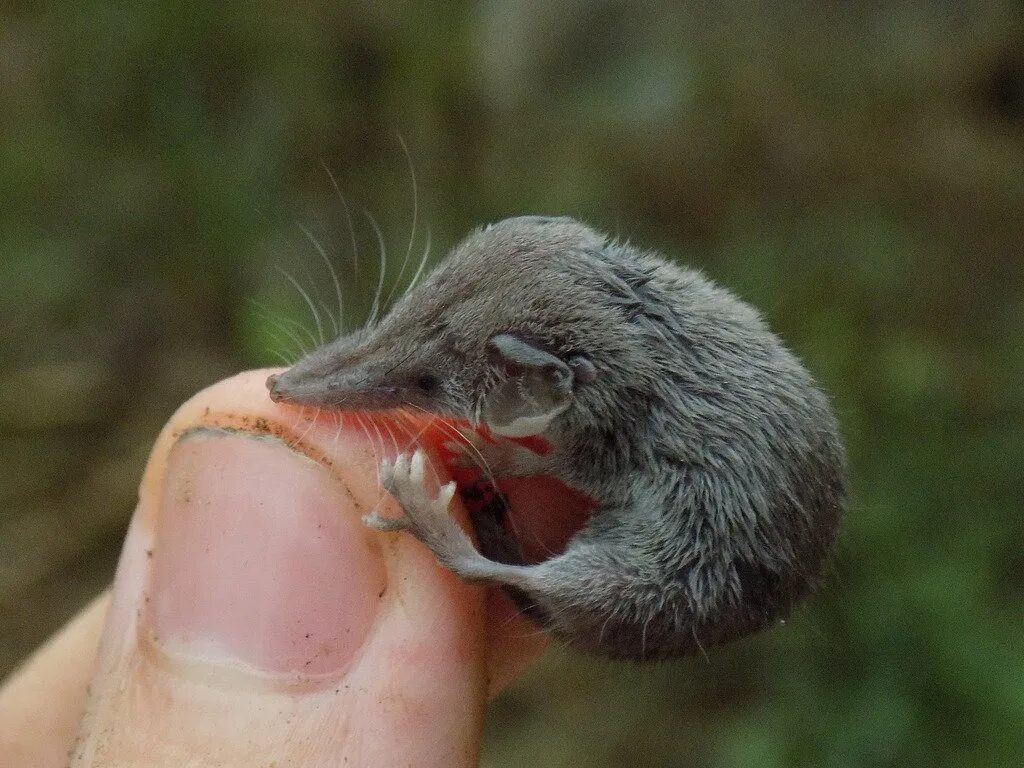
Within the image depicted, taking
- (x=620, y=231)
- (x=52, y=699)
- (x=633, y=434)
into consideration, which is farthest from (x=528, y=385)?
(x=620, y=231)

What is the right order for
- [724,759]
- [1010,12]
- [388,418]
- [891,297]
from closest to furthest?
[388,418] < [724,759] < [891,297] < [1010,12]

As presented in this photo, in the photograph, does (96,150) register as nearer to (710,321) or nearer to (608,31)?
(608,31)

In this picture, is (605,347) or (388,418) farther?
(388,418)

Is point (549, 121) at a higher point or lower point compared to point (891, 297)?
higher

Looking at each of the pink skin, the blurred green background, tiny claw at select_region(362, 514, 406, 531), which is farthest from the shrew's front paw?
the blurred green background

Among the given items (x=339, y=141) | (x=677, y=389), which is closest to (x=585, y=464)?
(x=677, y=389)

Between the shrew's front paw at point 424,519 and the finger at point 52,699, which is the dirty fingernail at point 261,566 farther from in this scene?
the finger at point 52,699

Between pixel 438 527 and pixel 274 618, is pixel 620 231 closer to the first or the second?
pixel 438 527
